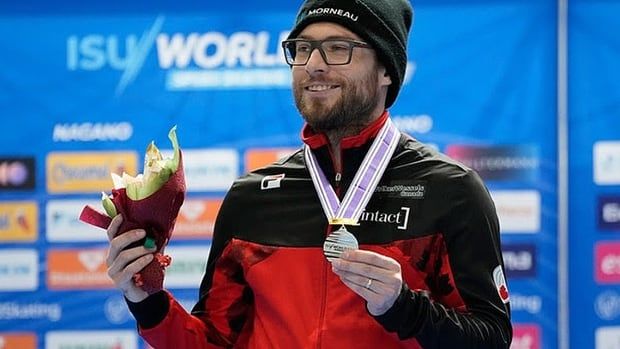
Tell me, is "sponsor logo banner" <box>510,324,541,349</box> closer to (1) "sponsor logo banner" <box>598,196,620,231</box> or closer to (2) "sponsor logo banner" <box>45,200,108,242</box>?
(1) "sponsor logo banner" <box>598,196,620,231</box>

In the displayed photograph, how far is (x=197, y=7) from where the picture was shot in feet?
13.5

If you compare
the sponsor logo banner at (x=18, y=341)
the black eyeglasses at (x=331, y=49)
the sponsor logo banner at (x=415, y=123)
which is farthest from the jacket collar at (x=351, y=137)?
the sponsor logo banner at (x=18, y=341)

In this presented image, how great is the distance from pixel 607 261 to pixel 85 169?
2.01 metres

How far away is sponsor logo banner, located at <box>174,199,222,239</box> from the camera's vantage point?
13.4 ft

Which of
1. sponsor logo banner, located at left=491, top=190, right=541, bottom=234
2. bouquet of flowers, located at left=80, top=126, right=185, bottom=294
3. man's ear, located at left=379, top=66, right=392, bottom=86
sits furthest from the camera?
sponsor logo banner, located at left=491, top=190, right=541, bottom=234

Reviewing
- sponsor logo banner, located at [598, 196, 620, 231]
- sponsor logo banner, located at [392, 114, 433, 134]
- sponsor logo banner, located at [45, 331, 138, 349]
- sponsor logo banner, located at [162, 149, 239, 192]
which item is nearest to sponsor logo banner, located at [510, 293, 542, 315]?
sponsor logo banner, located at [598, 196, 620, 231]

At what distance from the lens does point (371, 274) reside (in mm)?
1756

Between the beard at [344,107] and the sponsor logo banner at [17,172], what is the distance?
2252 mm

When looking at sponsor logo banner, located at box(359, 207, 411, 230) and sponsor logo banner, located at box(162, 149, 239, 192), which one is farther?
sponsor logo banner, located at box(162, 149, 239, 192)

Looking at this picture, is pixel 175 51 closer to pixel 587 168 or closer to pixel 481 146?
pixel 481 146

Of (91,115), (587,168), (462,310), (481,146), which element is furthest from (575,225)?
(462,310)

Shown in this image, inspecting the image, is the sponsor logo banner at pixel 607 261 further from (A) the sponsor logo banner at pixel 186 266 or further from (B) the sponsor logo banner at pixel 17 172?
(B) the sponsor logo banner at pixel 17 172

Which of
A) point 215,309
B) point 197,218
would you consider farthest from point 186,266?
point 215,309

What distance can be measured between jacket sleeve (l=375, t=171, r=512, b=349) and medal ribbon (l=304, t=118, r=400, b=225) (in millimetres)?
147
